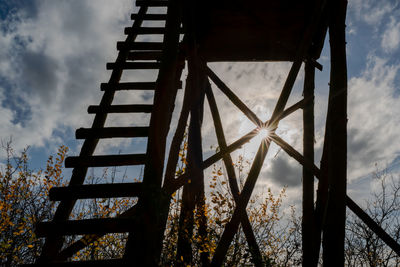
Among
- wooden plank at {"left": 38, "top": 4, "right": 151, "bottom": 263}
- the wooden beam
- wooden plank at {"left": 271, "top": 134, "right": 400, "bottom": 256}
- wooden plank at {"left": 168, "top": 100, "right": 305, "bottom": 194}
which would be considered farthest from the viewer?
the wooden beam

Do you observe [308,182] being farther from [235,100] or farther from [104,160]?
[104,160]

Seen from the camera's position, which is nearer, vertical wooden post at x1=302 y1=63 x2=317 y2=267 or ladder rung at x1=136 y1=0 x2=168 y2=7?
vertical wooden post at x1=302 y1=63 x2=317 y2=267

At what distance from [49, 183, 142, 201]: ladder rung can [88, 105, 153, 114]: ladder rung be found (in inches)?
35.5

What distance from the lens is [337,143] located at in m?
2.29

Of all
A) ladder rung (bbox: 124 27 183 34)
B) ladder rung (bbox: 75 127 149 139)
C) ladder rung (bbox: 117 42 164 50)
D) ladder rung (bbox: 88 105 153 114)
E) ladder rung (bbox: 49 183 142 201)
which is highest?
ladder rung (bbox: 124 27 183 34)

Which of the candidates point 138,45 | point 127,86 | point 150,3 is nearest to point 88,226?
point 127,86

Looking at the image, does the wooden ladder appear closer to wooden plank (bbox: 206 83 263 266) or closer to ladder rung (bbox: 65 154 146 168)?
ladder rung (bbox: 65 154 146 168)

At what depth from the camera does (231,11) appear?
3.33 metres

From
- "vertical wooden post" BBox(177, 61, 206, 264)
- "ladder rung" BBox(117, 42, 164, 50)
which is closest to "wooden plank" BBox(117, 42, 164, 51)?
"ladder rung" BBox(117, 42, 164, 50)

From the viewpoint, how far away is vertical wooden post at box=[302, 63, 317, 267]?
2953mm

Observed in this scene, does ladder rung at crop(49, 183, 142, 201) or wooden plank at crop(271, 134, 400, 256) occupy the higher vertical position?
wooden plank at crop(271, 134, 400, 256)

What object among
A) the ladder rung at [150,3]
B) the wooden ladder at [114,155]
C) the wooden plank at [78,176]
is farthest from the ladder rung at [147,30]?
the ladder rung at [150,3]

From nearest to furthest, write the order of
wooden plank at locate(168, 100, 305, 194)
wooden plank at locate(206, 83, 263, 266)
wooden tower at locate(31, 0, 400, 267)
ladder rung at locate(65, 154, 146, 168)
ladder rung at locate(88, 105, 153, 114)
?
wooden tower at locate(31, 0, 400, 267) < ladder rung at locate(65, 154, 146, 168) < ladder rung at locate(88, 105, 153, 114) < wooden plank at locate(168, 100, 305, 194) < wooden plank at locate(206, 83, 263, 266)

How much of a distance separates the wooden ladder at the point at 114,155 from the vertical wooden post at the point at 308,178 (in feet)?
6.97
